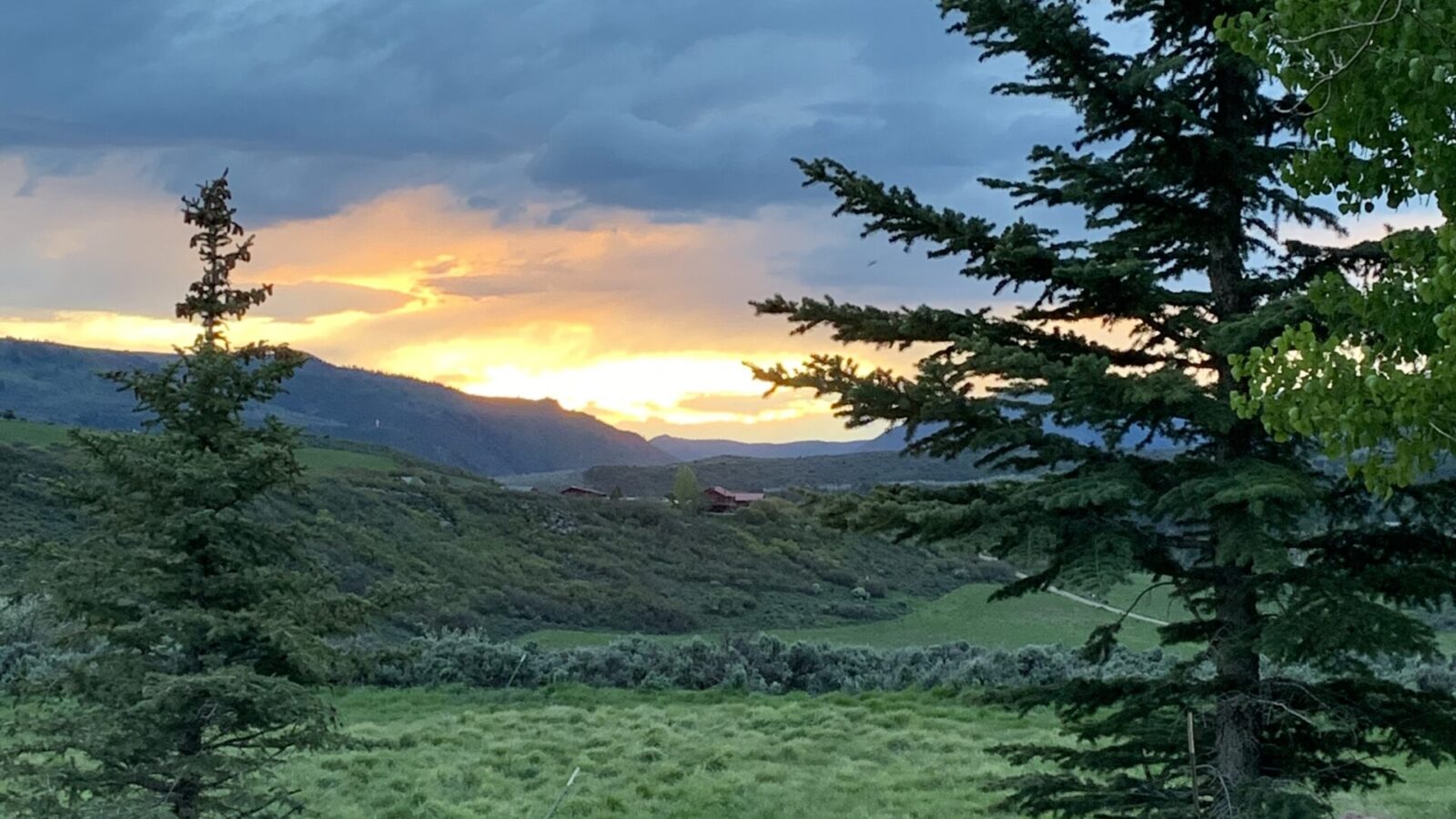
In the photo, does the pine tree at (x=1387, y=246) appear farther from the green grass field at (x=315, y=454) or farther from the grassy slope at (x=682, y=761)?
the green grass field at (x=315, y=454)

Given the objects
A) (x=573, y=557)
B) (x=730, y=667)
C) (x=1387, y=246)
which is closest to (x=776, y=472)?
(x=573, y=557)

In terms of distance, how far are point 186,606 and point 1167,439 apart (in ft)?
22.7

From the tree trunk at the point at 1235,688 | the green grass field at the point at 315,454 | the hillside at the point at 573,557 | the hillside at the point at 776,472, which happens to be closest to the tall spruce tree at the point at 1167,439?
the tree trunk at the point at 1235,688

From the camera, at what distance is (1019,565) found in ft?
23.6

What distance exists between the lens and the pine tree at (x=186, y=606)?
304 inches

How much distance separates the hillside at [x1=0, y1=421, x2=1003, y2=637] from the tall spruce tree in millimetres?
20292

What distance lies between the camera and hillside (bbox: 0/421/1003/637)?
35594 mm

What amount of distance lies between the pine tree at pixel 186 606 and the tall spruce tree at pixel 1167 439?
374cm

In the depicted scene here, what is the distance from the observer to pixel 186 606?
8016 mm

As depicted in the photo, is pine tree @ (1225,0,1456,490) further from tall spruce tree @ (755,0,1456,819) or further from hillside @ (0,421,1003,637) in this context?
hillside @ (0,421,1003,637)

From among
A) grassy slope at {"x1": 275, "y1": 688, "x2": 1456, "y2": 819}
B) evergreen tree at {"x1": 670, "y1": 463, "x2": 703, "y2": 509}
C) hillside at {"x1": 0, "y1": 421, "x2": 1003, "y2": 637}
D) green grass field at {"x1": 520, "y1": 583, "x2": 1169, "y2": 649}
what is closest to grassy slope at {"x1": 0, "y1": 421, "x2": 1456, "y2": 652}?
green grass field at {"x1": 520, "y1": 583, "x2": 1169, "y2": 649}

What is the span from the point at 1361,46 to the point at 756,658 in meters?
19.9

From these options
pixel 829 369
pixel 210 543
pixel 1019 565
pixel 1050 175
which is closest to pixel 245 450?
pixel 210 543

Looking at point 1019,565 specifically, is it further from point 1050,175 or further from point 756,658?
point 756,658
